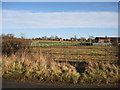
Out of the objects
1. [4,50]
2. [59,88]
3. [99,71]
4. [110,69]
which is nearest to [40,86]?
[59,88]

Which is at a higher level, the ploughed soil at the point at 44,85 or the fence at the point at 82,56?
the fence at the point at 82,56

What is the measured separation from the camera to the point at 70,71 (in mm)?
9664

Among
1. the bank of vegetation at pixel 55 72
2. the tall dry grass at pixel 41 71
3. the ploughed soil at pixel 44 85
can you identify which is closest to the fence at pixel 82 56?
the tall dry grass at pixel 41 71

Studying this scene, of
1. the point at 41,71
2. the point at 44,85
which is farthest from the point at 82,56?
the point at 44,85

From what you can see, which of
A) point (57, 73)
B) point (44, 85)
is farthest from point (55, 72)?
point (44, 85)

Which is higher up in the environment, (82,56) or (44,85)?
(82,56)

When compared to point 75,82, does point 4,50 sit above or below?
above

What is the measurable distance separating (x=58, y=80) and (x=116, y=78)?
2.71 m

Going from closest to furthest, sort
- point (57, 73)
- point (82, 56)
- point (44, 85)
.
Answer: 1. point (44, 85)
2. point (57, 73)
3. point (82, 56)

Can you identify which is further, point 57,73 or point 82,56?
point 82,56

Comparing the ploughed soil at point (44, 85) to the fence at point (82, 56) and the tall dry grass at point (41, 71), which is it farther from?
the fence at point (82, 56)

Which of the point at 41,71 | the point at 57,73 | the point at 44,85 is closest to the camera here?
the point at 44,85

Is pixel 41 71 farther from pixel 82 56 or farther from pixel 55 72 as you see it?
pixel 82 56

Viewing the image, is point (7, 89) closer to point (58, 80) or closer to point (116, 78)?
point (58, 80)
